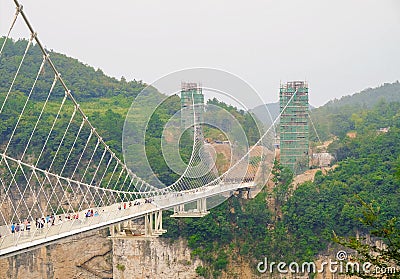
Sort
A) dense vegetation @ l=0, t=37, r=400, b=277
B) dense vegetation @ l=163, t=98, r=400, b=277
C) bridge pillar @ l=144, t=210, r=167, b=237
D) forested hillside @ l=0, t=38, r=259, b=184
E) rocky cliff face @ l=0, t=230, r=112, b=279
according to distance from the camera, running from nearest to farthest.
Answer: bridge pillar @ l=144, t=210, r=167, b=237 → dense vegetation @ l=163, t=98, r=400, b=277 → dense vegetation @ l=0, t=37, r=400, b=277 → rocky cliff face @ l=0, t=230, r=112, b=279 → forested hillside @ l=0, t=38, r=259, b=184

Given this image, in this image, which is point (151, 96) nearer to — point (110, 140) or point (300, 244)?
point (110, 140)

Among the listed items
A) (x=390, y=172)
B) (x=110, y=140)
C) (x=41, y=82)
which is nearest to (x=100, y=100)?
(x=41, y=82)

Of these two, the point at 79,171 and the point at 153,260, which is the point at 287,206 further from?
the point at 79,171

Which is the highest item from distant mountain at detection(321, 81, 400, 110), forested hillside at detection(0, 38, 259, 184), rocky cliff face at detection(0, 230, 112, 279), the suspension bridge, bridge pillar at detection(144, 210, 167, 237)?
distant mountain at detection(321, 81, 400, 110)

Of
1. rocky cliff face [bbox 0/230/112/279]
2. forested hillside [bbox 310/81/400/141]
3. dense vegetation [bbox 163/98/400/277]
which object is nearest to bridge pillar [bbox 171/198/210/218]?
dense vegetation [bbox 163/98/400/277]

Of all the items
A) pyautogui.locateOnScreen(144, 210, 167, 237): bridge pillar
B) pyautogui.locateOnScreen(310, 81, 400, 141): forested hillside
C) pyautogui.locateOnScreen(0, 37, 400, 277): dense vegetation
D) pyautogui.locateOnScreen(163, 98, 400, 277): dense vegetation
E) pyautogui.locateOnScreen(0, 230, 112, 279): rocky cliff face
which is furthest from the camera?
pyautogui.locateOnScreen(310, 81, 400, 141): forested hillside

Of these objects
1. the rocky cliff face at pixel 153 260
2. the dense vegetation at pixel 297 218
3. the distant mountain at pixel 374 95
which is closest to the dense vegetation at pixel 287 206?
the dense vegetation at pixel 297 218

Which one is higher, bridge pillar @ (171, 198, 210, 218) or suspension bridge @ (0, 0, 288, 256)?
suspension bridge @ (0, 0, 288, 256)

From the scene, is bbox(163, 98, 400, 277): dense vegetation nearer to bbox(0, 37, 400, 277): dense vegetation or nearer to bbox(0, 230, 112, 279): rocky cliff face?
bbox(0, 37, 400, 277): dense vegetation
